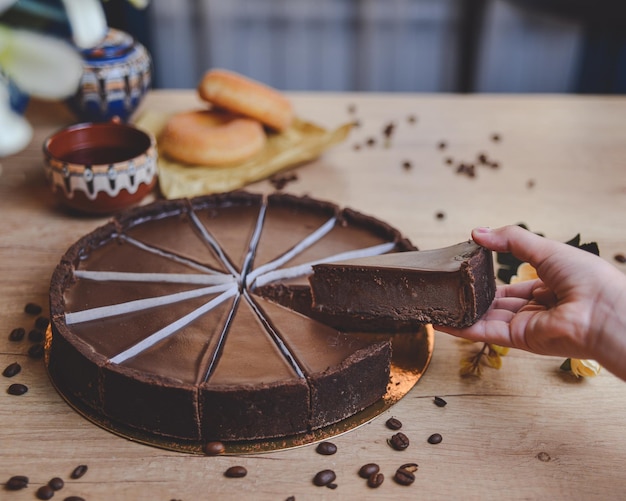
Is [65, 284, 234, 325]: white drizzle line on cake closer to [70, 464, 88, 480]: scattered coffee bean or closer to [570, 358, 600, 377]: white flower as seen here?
[70, 464, 88, 480]: scattered coffee bean

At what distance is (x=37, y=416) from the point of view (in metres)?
1.82

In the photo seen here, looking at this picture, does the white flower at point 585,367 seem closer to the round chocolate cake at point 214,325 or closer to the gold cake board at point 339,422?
the gold cake board at point 339,422

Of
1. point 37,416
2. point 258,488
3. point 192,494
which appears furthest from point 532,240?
point 37,416

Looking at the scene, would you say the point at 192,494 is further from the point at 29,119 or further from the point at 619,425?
the point at 29,119

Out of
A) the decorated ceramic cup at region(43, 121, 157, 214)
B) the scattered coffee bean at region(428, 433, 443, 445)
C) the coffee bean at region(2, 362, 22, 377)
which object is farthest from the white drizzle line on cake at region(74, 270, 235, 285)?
the scattered coffee bean at region(428, 433, 443, 445)

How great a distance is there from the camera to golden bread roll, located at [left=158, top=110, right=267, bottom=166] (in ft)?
9.94

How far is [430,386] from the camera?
1.97 meters

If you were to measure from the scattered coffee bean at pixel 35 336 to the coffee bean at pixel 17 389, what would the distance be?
22cm

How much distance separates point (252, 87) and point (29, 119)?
1185mm

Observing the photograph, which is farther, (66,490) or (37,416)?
(37,416)

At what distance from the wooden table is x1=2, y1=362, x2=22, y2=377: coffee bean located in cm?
2

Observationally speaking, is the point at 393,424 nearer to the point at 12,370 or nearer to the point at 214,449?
the point at 214,449

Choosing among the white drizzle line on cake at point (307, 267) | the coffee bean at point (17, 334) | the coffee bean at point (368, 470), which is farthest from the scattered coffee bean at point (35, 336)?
the coffee bean at point (368, 470)

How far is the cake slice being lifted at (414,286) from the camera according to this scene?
5.98ft
